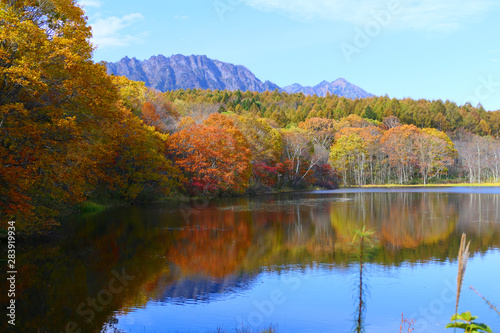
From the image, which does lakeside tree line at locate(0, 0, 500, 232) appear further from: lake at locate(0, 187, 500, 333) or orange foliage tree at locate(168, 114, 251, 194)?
lake at locate(0, 187, 500, 333)

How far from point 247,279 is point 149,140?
22479 mm

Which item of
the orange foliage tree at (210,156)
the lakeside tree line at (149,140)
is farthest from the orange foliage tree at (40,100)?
the orange foliage tree at (210,156)

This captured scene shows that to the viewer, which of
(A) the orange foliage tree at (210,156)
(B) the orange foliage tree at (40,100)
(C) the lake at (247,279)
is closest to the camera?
(C) the lake at (247,279)

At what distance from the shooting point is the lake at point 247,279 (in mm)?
7770

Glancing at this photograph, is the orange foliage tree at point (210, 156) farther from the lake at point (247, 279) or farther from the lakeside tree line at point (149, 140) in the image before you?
the lake at point (247, 279)

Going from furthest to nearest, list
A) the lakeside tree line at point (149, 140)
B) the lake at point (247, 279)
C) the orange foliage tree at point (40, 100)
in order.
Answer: the lakeside tree line at point (149, 140) < the orange foliage tree at point (40, 100) < the lake at point (247, 279)

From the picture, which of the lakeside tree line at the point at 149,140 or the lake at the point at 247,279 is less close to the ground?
the lakeside tree line at the point at 149,140

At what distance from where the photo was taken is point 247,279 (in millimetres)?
10633

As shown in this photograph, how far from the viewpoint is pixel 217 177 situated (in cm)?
4138

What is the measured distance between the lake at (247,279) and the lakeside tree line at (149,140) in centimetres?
308

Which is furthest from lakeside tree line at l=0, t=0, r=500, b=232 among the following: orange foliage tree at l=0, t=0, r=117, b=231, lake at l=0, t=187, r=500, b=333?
lake at l=0, t=187, r=500, b=333

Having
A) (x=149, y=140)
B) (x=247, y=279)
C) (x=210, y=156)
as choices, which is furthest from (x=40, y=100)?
(x=210, y=156)

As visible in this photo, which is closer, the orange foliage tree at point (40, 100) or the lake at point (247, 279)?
the lake at point (247, 279)

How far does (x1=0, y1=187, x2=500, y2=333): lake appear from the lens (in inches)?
306
